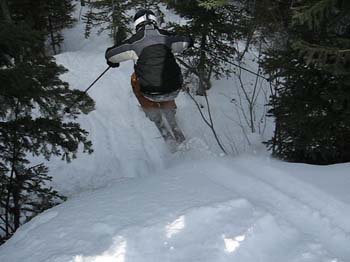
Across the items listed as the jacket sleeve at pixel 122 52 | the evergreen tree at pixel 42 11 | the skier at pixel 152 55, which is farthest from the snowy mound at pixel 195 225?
the evergreen tree at pixel 42 11

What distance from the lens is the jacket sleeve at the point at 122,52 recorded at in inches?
256

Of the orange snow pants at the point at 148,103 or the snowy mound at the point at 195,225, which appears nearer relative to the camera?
the snowy mound at the point at 195,225

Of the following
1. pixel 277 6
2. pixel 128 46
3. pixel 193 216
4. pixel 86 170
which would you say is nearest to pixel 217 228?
pixel 193 216

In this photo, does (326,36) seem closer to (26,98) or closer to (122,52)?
(122,52)

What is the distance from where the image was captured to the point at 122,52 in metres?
6.53

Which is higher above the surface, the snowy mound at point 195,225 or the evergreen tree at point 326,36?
the evergreen tree at point 326,36

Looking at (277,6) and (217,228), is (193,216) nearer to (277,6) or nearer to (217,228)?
(217,228)

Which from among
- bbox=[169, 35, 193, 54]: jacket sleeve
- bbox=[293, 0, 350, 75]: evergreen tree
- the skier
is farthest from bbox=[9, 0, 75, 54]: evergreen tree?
bbox=[293, 0, 350, 75]: evergreen tree

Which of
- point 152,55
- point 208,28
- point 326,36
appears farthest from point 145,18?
point 208,28

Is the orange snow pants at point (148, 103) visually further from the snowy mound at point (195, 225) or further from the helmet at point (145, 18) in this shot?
the snowy mound at point (195, 225)

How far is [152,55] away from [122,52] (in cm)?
50

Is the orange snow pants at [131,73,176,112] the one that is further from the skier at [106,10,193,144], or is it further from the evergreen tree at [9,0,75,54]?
the evergreen tree at [9,0,75,54]

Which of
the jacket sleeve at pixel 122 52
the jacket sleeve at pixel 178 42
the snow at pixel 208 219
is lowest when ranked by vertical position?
the snow at pixel 208 219

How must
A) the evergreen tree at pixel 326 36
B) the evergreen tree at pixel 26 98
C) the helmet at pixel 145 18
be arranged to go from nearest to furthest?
the evergreen tree at pixel 326 36 → the evergreen tree at pixel 26 98 → the helmet at pixel 145 18
